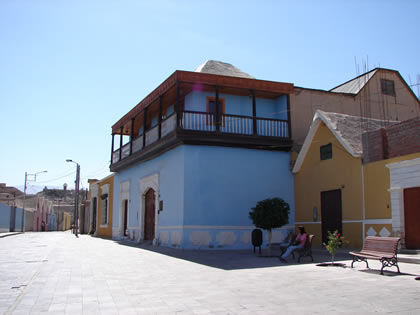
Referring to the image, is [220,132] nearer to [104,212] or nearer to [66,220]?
[104,212]

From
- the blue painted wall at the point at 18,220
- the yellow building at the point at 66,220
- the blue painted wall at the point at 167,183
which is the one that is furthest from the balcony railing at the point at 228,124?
the yellow building at the point at 66,220

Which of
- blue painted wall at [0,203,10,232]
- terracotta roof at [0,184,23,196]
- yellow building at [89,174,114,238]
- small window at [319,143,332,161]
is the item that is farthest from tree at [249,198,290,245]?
terracotta roof at [0,184,23,196]

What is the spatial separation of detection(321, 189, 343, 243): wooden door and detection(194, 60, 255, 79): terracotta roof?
25.0 feet

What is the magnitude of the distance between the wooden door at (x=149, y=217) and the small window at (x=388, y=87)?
45.2 feet

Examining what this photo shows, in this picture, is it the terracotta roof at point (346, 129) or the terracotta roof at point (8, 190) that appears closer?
the terracotta roof at point (346, 129)

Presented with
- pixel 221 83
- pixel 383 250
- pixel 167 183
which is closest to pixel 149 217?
pixel 167 183

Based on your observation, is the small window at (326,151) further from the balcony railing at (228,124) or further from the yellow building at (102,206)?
the yellow building at (102,206)

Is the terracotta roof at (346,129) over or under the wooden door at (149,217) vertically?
over

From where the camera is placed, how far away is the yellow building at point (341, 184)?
13805 mm

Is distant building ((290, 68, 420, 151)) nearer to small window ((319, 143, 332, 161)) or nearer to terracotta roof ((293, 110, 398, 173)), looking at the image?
terracotta roof ((293, 110, 398, 173))

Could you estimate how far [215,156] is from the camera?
17766 millimetres

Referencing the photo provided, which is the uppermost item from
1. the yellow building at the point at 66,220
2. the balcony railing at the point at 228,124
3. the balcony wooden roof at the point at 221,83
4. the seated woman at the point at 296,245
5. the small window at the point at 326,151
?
the balcony wooden roof at the point at 221,83

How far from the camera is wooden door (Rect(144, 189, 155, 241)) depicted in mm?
21406

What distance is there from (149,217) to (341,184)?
10382 millimetres
